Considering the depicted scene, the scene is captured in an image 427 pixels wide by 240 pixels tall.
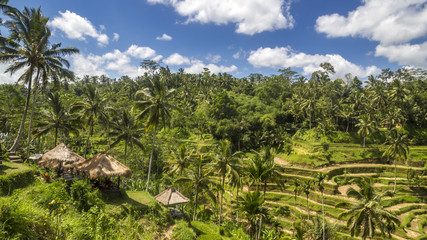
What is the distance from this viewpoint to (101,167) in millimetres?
13211

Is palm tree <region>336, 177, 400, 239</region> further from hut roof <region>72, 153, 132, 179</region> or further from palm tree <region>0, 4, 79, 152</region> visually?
palm tree <region>0, 4, 79, 152</region>

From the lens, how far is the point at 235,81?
3211 inches

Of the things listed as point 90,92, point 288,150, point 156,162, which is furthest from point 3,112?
point 288,150

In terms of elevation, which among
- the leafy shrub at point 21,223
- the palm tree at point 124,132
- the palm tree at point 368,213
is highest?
the palm tree at point 124,132

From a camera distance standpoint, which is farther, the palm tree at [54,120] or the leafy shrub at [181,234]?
the palm tree at [54,120]

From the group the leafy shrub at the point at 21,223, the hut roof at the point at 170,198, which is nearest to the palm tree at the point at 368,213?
the hut roof at the point at 170,198

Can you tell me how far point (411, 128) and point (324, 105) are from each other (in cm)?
1995

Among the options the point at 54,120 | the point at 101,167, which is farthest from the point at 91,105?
the point at 101,167

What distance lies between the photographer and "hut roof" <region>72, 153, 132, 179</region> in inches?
506

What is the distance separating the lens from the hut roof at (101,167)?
12859mm

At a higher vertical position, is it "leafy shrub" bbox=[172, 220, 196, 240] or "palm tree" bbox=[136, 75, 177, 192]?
"palm tree" bbox=[136, 75, 177, 192]

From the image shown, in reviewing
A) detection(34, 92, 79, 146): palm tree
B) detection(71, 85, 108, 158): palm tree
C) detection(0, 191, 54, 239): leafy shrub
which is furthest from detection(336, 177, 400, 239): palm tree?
detection(34, 92, 79, 146): palm tree

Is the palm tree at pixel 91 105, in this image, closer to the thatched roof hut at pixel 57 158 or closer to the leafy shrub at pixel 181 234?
the thatched roof hut at pixel 57 158

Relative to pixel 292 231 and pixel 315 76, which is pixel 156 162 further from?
pixel 315 76
